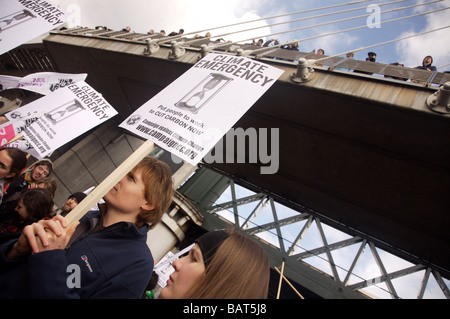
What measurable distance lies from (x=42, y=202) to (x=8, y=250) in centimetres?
193

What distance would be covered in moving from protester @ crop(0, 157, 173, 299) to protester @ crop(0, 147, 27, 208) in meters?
1.95

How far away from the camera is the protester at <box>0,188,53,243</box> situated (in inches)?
126

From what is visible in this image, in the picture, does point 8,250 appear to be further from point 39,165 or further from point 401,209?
point 401,209

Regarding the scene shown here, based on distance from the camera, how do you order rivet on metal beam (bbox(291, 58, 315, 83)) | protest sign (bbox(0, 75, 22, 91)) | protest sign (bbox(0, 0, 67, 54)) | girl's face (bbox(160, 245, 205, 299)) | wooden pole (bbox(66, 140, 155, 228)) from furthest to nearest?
protest sign (bbox(0, 75, 22, 91)) → rivet on metal beam (bbox(291, 58, 315, 83)) → protest sign (bbox(0, 0, 67, 54)) → wooden pole (bbox(66, 140, 155, 228)) → girl's face (bbox(160, 245, 205, 299))

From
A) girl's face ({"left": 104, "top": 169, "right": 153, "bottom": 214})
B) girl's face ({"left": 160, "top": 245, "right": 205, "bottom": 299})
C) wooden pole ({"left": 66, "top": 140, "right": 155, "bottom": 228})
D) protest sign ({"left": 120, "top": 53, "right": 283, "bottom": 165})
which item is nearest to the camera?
girl's face ({"left": 160, "top": 245, "right": 205, "bottom": 299})

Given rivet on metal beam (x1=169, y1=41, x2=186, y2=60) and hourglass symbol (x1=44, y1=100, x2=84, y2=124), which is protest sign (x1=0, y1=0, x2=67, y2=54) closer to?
hourglass symbol (x1=44, y1=100, x2=84, y2=124)

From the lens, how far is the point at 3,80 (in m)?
5.58

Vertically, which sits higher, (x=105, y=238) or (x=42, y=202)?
(x=105, y=238)

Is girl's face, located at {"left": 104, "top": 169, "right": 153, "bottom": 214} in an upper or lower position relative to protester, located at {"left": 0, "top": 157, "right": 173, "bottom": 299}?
Result: upper

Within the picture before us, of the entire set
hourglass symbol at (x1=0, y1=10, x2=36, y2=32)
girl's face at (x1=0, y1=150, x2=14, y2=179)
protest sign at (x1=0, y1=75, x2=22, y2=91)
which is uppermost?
hourglass symbol at (x1=0, y1=10, x2=36, y2=32)

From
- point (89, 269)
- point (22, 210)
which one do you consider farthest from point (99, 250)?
point (22, 210)

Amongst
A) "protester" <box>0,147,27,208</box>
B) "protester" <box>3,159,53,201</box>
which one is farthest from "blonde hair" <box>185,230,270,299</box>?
"protester" <box>3,159,53,201</box>

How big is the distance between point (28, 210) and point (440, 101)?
6528mm
